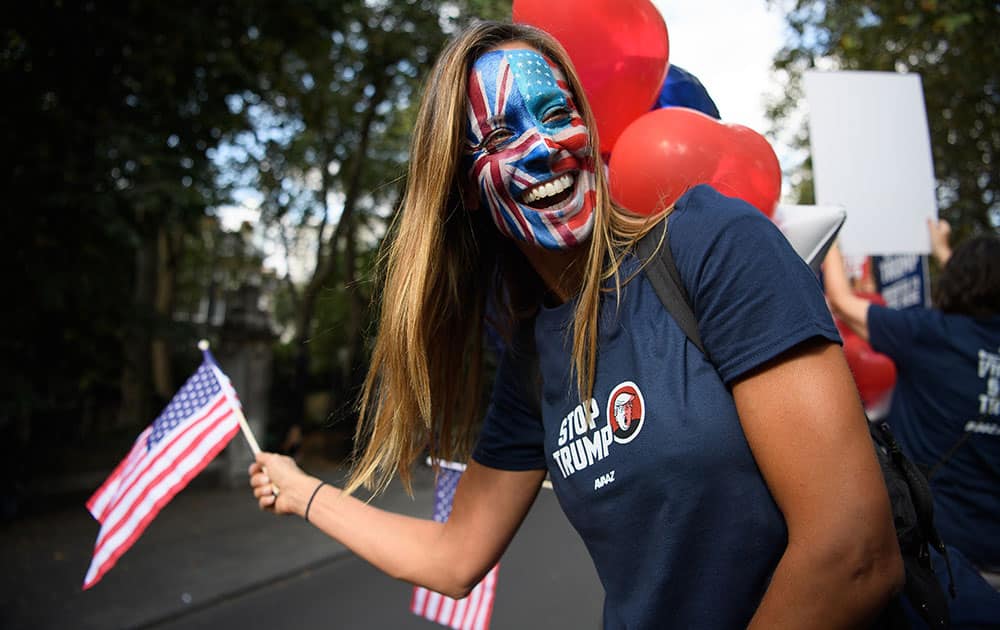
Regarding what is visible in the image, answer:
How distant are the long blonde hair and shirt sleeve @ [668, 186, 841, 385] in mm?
174

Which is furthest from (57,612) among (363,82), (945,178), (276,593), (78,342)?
(945,178)

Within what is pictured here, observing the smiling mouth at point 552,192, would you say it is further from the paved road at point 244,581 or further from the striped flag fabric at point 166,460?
the paved road at point 244,581

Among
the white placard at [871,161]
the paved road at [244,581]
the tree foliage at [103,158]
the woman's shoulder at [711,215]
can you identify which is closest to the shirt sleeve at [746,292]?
the woman's shoulder at [711,215]

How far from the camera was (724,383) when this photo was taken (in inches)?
44.3

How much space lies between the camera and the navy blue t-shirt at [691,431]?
1.08 meters

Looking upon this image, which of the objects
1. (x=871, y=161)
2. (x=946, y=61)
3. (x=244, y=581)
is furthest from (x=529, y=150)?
(x=946, y=61)

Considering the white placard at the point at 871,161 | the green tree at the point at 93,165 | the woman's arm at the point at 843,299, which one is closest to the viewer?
the woman's arm at the point at 843,299

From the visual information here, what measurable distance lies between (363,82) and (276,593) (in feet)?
30.4

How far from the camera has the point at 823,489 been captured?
1046mm

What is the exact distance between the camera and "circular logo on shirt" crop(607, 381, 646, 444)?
1.21 metres

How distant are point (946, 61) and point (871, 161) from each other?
26.6ft

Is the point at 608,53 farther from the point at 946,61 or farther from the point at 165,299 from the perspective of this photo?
the point at 165,299

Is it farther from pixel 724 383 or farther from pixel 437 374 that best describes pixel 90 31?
pixel 724 383

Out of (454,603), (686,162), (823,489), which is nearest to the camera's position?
(823,489)
